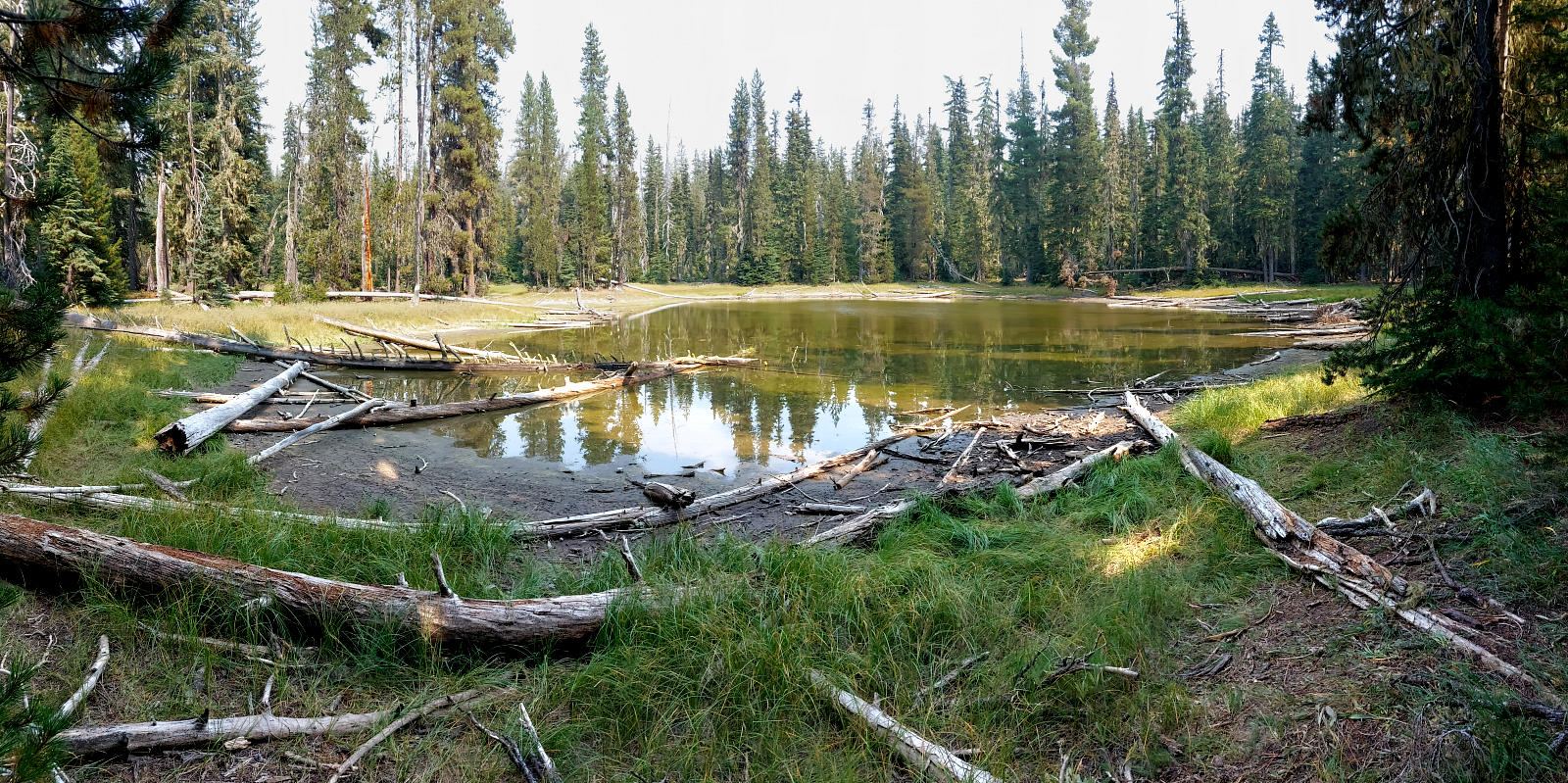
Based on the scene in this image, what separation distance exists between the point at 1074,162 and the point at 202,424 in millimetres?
58962

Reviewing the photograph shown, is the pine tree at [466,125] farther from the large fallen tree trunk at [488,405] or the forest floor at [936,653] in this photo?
the forest floor at [936,653]

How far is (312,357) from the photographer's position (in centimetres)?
1856

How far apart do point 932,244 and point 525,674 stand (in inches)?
2711

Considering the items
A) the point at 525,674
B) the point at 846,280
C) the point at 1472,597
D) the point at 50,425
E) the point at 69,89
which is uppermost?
the point at 846,280

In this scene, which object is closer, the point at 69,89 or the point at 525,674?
the point at 525,674

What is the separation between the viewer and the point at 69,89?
4.83 meters

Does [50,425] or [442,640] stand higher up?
[50,425]

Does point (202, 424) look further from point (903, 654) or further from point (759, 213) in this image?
point (759, 213)

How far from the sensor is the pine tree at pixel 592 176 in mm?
56656

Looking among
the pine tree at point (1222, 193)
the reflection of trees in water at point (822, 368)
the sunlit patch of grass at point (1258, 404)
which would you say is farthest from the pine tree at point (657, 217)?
the sunlit patch of grass at point (1258, 404)

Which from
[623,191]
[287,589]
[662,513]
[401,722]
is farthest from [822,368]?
[623,191]

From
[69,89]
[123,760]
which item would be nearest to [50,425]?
[69,89]

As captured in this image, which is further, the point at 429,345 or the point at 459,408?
the point at 429,345

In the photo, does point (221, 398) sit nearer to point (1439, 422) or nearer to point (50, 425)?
point (50, 425)
